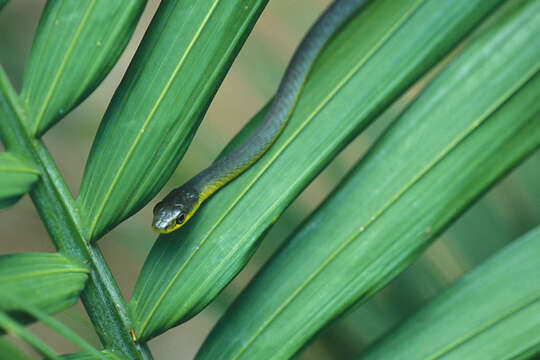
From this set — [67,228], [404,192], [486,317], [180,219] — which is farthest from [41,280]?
[486,317]

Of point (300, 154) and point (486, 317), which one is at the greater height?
point (300, 154)

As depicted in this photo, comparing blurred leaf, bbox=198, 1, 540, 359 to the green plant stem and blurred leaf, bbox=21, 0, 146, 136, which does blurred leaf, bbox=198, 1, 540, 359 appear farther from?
blurred leaf, bbox=21, 0, 146, 136

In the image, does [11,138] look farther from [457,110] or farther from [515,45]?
[515,45]

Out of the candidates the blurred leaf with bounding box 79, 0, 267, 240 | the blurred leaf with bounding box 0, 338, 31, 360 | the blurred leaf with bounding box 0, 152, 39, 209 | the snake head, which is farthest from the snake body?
the blurred leaf with bounding box 0, 338, 31, 360

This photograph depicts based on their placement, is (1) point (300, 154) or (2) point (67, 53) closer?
(2) point (67, 53)

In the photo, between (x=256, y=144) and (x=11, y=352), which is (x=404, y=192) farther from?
(x=11, y=352)

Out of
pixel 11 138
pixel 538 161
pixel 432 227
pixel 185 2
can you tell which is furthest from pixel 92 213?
pixel 538 161
